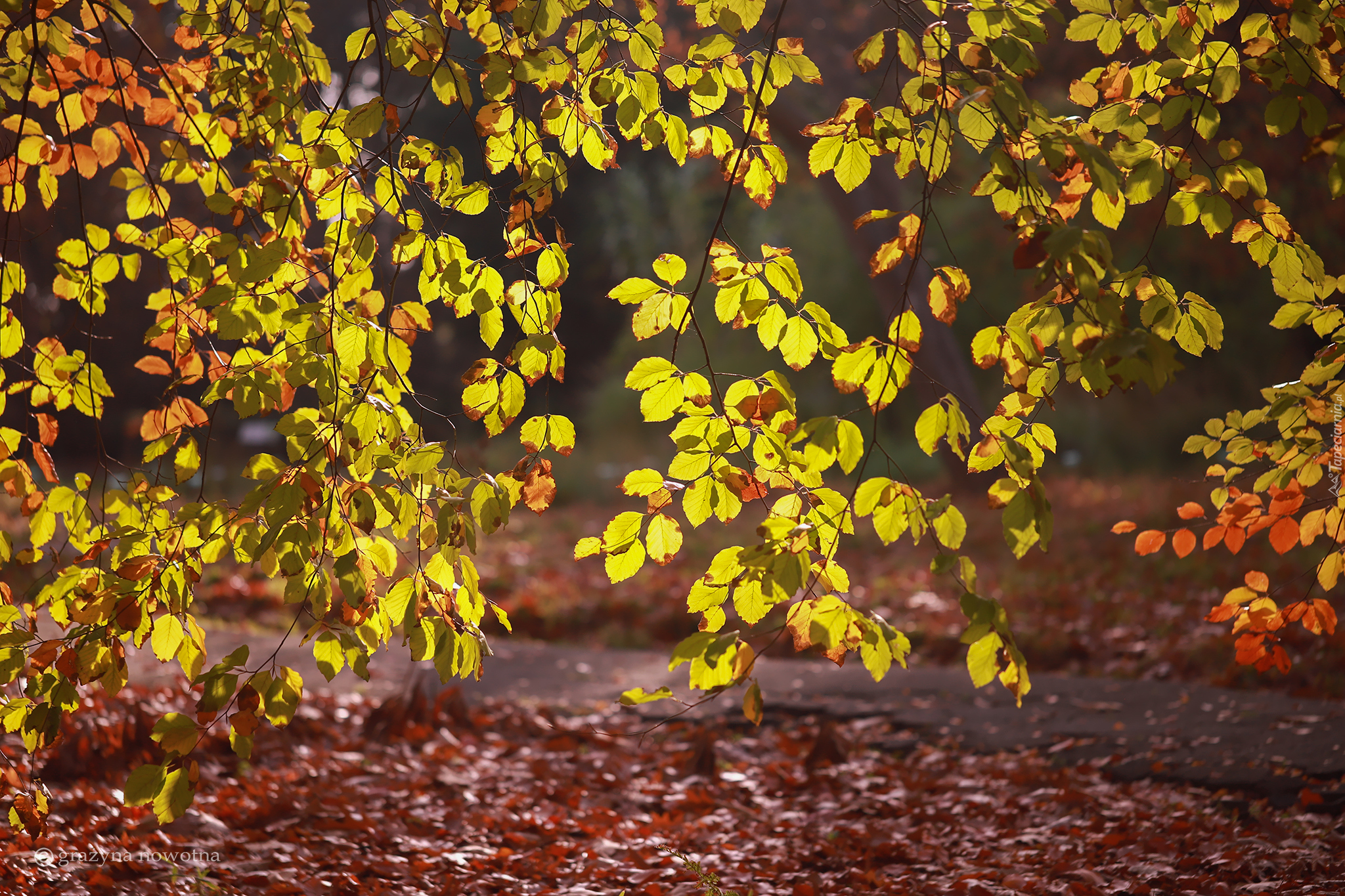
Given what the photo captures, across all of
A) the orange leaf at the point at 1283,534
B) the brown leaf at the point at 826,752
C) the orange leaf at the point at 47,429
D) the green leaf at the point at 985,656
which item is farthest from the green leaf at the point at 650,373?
the brown leaf at the point at 826,752

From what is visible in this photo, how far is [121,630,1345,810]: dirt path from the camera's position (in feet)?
13.9

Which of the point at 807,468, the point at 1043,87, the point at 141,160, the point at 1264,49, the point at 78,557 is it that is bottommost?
the point at 78,557

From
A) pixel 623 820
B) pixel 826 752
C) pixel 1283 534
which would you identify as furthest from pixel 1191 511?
pixel 623 820

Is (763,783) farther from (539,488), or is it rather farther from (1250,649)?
(539,488)

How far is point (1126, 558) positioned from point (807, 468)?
8120mm

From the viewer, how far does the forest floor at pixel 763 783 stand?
10.2 ft

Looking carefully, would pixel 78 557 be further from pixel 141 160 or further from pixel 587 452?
pixel 587 452

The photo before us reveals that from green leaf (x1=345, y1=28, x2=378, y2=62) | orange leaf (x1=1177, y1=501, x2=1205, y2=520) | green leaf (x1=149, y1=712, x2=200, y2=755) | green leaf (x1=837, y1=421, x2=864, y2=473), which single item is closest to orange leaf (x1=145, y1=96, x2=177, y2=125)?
green leaf (x1=345, y1=28, x2=378, y2=62)

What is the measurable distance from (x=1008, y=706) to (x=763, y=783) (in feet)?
5.97

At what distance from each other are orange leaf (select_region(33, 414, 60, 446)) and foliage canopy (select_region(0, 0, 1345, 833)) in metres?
0.07

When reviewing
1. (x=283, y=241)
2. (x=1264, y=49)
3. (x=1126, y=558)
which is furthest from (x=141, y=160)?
(x=1126, y=558)

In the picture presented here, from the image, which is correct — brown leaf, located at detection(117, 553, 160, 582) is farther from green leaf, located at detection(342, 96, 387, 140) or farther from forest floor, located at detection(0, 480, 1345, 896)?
green leaf, located at detection(342, 96, 387, 140)

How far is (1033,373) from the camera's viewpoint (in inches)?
88.4

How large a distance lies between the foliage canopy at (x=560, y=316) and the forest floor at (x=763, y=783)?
76 cm
